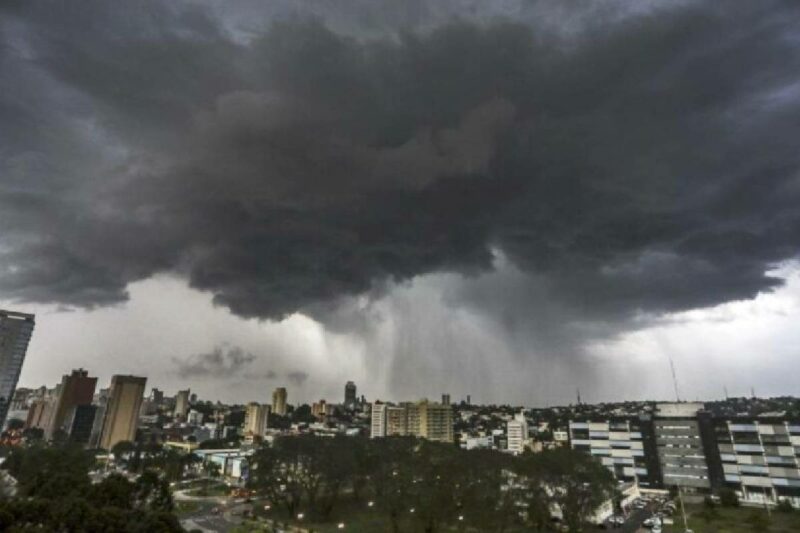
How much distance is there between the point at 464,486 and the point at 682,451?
3210 inches

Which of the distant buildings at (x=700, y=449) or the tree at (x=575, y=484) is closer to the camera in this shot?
the tree at (x=575, y=484)

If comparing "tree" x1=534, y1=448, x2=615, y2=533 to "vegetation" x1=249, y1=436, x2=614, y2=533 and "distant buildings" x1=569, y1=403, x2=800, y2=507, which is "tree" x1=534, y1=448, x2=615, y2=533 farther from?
"distant buildings" x1=569, y1=403, x2=800, y2=507

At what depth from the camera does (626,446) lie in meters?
134

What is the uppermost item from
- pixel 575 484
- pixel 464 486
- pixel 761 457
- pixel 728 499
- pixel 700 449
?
pixel 700 449

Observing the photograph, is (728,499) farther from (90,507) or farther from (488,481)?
(90,507)

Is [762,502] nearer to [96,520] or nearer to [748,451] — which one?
[748,451]

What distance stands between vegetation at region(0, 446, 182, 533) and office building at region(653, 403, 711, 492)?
123 m

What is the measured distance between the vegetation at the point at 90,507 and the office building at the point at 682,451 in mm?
122771

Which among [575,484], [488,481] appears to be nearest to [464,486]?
[488,481]

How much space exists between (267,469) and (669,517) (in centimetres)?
8052

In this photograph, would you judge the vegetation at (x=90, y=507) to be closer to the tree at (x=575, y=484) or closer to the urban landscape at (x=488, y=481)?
the urban landscape at (x=488, y=481)

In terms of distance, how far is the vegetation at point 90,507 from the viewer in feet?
123

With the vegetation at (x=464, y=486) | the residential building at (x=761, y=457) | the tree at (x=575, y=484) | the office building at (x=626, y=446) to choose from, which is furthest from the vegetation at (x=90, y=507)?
the residential building at (x=761, y=457)

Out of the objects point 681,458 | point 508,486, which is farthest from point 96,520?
point 681,458
